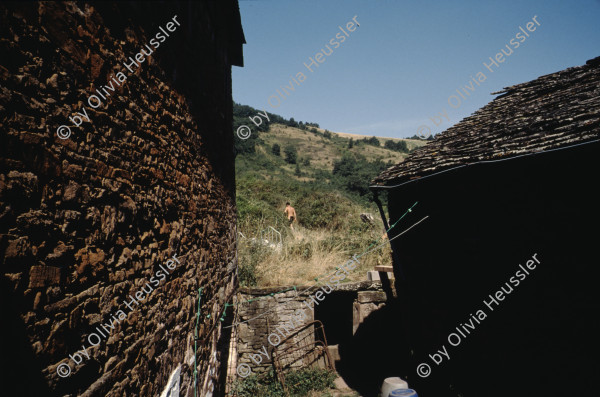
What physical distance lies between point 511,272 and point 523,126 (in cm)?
245

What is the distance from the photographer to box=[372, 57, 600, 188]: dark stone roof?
157 inches

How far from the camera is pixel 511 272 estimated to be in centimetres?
441

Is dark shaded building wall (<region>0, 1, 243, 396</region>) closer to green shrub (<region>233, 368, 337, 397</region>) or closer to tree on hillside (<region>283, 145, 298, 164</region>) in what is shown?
green shrub (<region>233, 368, 337, 397</region>)

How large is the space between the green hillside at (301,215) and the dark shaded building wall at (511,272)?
4412 millimetres

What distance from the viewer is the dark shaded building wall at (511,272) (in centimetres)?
367

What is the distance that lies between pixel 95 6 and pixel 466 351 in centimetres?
667

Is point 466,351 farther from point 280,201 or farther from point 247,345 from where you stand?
point 280,201

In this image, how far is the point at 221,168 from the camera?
204 inches

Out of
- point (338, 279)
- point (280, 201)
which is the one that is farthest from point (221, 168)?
point (280, 201)

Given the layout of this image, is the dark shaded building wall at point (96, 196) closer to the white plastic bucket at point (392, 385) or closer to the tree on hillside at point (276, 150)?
the white plastic bucket at point (392, 385)

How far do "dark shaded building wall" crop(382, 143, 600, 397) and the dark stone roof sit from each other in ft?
0.72

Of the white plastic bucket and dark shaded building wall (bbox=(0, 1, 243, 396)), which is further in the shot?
the white plastic bucket

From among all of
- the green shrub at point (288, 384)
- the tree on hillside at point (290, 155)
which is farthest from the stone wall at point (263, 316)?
the tree on hillside at point (290, 155)

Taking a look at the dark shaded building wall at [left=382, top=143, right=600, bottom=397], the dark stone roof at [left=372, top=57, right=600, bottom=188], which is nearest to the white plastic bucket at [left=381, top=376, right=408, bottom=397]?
the dark shaded building wall at [left=382, top=143, right=600, bottom=397]
